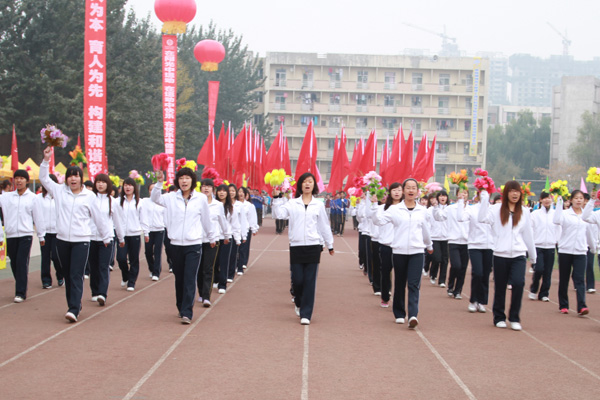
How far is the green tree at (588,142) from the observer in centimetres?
8069

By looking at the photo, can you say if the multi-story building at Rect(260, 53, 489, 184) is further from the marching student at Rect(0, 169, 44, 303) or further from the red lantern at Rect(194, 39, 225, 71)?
the marching student at Rect(0, 169, 44, 303)

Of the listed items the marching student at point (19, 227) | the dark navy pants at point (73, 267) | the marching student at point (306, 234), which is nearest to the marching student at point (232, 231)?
the marching student at point (306, 234)

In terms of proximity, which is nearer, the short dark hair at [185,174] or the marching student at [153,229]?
the short dark hair at [185,174]

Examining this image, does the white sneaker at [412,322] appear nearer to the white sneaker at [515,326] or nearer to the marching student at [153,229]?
the white sneaker at [515,326]

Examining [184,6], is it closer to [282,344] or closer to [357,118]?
[282,344]

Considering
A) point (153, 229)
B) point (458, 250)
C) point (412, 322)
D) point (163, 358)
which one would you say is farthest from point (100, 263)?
point (458, 250)

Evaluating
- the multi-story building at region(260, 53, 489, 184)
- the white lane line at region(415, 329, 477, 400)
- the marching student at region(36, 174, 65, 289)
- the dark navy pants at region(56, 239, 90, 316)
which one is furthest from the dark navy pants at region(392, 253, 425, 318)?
the multi-story building at region(260, 53, 489, 184)

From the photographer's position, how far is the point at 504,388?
652cm

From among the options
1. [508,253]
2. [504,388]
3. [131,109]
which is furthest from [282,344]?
[131,109]

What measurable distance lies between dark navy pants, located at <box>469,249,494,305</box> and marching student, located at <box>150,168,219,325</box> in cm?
400

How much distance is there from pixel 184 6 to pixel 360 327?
16.9 metres

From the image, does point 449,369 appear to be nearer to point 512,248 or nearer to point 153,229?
point 512,248

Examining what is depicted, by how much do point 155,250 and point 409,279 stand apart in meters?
6.71

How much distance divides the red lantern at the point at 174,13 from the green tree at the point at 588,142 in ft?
211
